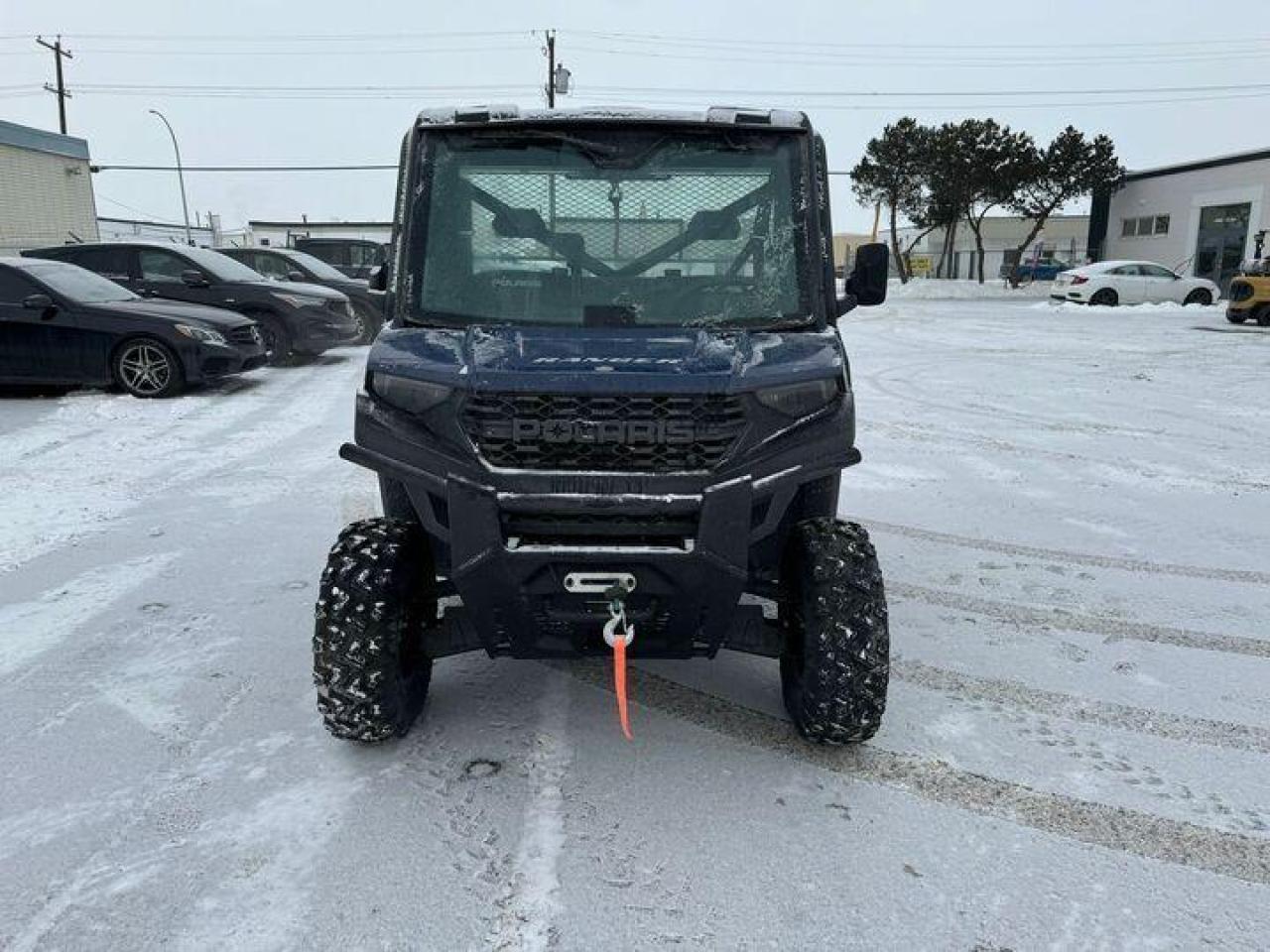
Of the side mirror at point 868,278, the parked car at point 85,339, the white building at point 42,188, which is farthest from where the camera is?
the white building at point 42,188

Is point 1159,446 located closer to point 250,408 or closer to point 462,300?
point 462,300

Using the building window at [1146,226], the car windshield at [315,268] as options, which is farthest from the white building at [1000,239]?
the car windshield at [315,268]

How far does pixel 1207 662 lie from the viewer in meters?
3.89

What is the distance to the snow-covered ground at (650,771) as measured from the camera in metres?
2.36

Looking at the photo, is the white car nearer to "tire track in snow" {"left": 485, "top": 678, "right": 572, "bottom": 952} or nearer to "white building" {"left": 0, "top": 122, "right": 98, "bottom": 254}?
"tire track in snow" {"left": 485, "top": 678, "right": 572, "bottom": 952}

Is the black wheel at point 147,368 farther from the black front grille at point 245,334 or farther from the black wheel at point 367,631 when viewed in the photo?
the black wheel at point 367,631

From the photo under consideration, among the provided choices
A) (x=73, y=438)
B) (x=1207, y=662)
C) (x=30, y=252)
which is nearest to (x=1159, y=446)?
(x=1207, y=662)

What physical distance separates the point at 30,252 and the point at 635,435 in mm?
12978

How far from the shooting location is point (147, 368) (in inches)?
387

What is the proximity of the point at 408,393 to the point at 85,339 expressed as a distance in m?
8.61

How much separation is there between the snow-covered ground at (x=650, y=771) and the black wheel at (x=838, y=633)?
0.72ft

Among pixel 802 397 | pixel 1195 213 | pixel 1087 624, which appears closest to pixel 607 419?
pixel 802 397

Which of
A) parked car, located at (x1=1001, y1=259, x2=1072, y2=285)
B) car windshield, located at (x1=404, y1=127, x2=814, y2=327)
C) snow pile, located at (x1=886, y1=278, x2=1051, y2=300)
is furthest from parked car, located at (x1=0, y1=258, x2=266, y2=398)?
parked car, located at (x1=1001, y1=259, x2=1072, y2=285)

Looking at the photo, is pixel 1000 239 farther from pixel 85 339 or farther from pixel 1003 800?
pixel 1003 800
